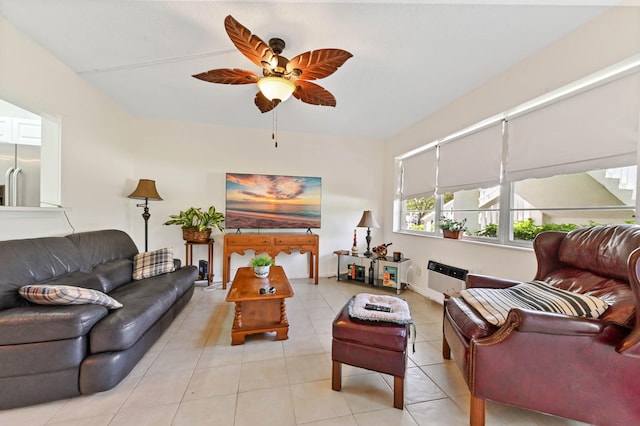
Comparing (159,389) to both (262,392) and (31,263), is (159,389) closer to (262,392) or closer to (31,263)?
(262,392)

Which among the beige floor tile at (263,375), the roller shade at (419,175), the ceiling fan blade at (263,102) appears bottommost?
the beige floor tile at (263,375)

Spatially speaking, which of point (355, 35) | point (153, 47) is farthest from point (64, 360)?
point (355, 35)

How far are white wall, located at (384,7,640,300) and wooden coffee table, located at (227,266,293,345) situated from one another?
2.06m

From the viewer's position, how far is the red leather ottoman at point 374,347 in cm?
133

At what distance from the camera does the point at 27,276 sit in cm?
158

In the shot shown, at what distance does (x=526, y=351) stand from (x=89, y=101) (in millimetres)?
4380

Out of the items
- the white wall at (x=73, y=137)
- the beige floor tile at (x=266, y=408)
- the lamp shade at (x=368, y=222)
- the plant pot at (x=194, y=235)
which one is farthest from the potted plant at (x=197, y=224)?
the beige floor tile at (x=266, y=408)

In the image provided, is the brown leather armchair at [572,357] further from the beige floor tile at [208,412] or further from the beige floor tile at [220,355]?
the beige floor tile at [220,355]

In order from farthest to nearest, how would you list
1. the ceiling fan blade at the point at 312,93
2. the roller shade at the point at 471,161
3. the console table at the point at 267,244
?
the console table at the point at 267,244 < the roller shade at the point at 471,161 < the ceiling fan blade at the point at 312,93

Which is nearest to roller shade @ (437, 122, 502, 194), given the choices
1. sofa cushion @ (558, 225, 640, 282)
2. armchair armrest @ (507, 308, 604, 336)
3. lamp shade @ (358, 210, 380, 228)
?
sofa cushion @ (558, 225, 640, 282)

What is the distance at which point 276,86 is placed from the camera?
1697 millimetres

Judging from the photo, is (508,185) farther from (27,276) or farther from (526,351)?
(27,276)

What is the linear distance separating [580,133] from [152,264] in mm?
4125

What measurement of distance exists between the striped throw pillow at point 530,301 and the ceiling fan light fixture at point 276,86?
199 cm
